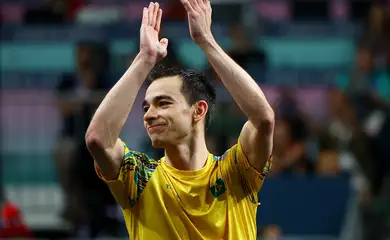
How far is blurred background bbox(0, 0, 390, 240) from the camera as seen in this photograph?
9.09 m

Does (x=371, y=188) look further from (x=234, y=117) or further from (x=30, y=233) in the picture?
(x=30, y=233)

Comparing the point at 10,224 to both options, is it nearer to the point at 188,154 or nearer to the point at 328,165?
the point at 328,165

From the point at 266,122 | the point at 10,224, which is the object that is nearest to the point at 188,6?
the point at 266,122

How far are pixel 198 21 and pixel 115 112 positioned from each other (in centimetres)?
61

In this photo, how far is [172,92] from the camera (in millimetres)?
4609

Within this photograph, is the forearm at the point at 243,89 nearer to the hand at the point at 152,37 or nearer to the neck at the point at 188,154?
the hand at the point at 152,37

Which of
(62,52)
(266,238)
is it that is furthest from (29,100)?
(266,238)

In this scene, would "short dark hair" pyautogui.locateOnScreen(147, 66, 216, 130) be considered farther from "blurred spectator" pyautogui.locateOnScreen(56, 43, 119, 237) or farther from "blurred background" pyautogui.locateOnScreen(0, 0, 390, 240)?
"blurred spectator" pyautogui.locateOnScreen(56, 43, 119, 237)

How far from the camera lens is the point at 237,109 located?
9.39 m

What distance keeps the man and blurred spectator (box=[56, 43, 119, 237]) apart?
14.6 ft

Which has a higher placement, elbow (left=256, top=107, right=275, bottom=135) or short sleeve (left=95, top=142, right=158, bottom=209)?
elbow (left=256, top=107, right=275, bottom=135)

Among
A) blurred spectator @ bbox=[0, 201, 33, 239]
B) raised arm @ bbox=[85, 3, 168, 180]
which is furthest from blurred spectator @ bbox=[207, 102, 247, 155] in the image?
raised arm @ bbox=[85, 3, 168, 180]

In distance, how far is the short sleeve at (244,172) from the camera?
4572 mm

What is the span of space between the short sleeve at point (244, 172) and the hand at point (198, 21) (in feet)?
1.91
